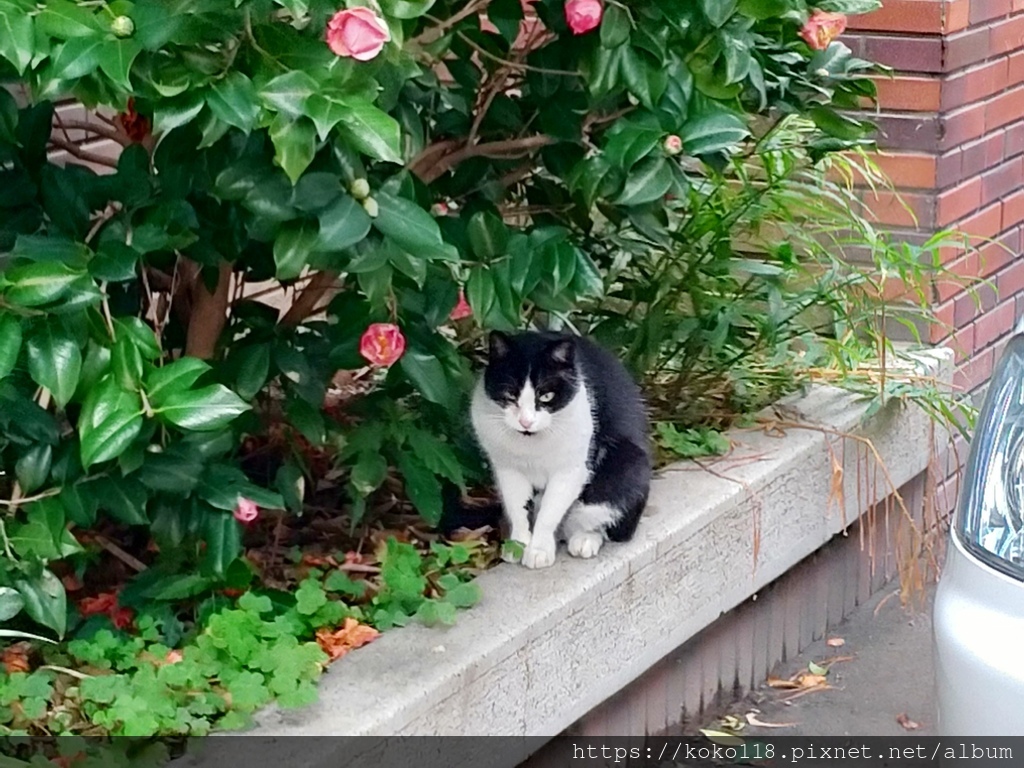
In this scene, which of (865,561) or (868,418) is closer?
(868,418)

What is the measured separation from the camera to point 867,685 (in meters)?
4.15

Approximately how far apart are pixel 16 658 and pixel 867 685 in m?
2.36

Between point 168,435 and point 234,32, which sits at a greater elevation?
point 234,32

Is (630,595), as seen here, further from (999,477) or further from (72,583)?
(72,583)

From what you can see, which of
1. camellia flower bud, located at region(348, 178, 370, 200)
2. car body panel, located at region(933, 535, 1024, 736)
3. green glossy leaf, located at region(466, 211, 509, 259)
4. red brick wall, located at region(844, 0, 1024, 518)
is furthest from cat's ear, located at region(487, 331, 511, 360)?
red brick wall, located at region(844, 0, 1024, 518)

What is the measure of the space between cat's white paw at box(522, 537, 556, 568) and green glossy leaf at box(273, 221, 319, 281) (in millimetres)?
1138

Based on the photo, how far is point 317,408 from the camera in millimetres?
3145

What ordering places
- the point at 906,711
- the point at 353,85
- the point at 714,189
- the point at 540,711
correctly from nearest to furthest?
1. the point at 353,85
2. the point at 540,711
3. the point at 906,711
4. the point at 714,189

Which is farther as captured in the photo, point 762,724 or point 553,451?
point 762,724

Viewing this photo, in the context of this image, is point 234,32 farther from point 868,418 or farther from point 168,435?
point 868,418

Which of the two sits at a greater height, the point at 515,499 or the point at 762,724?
the point at 515,499

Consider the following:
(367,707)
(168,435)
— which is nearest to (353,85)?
(168,435)

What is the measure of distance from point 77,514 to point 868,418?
8.29 ft

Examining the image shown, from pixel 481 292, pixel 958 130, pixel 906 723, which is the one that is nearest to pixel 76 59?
pixel 481 292
